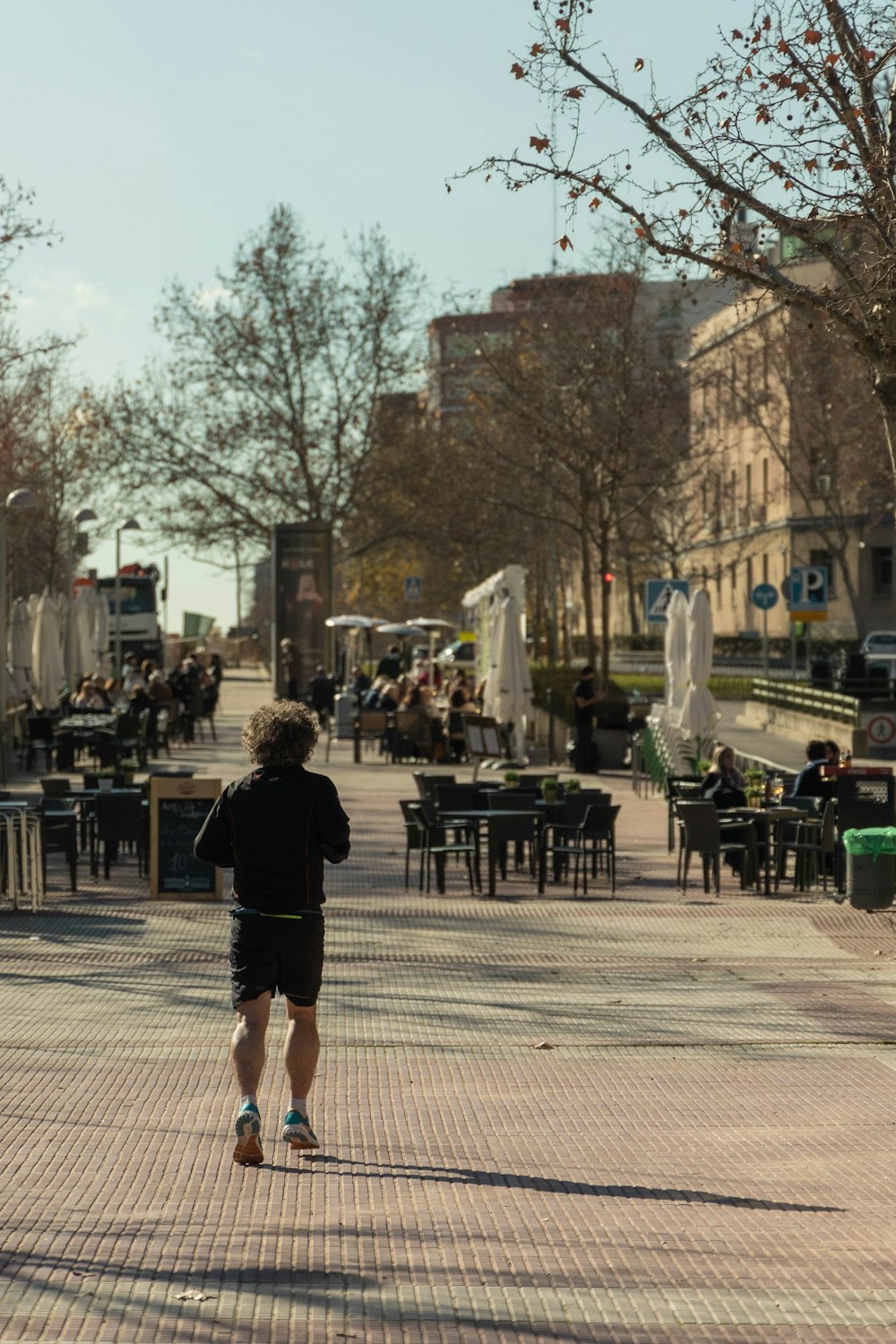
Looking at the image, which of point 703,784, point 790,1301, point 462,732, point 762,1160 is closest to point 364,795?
point 462,732

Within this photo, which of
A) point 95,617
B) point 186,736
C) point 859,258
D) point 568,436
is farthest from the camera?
point 95,617

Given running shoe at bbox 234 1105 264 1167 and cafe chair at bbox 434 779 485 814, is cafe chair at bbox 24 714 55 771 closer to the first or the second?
cafe chair at bbox 434 779 485 814

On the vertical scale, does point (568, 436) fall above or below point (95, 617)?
above

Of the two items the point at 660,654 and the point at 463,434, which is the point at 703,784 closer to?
the point at 463,434

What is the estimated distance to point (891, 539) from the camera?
7306 centimetres

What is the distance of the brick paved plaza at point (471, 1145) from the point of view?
18.6 ft

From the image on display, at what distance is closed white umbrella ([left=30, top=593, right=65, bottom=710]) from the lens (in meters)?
34.3

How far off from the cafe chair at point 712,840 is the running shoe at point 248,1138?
9.65 meters

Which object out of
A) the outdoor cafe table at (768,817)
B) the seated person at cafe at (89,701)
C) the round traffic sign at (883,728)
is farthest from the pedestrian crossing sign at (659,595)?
the outdoor cafe table at (768,817)

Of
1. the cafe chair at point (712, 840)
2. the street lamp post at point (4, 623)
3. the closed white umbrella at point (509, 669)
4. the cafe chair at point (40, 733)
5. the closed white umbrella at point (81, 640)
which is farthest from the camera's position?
the closed white umbrella at point (81, 640)

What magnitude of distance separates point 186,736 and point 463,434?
42.3ft

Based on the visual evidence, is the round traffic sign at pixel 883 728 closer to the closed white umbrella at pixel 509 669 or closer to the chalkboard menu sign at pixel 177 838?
the chalkboard menu sign at pixel 177 838

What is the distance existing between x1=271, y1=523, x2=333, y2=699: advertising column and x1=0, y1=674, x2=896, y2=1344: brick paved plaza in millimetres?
24751

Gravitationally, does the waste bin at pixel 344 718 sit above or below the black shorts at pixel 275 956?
below
